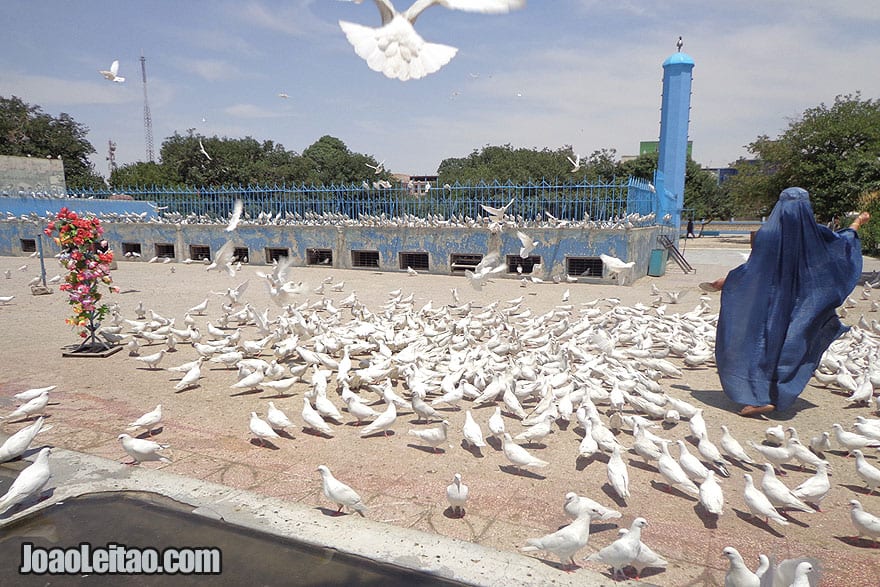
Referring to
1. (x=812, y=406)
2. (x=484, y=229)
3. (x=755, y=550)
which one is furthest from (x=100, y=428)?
(x=484, y=229)

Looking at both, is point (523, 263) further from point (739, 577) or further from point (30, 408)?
point (739, 577)

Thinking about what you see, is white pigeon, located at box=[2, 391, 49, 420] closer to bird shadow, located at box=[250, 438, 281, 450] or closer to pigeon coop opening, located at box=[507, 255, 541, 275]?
bird shadow, located at box=[250, 438, 281, 450]

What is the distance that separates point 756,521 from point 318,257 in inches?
620

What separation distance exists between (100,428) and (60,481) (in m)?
1.06

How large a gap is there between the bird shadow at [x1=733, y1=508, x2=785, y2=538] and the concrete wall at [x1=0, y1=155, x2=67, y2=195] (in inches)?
1126

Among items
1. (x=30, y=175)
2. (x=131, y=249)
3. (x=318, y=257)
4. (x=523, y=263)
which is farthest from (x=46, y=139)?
(x=523, y=263)

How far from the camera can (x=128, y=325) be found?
28.0ft

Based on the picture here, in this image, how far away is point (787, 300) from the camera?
4812 millimetres

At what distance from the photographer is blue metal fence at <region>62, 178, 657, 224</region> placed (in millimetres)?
14523

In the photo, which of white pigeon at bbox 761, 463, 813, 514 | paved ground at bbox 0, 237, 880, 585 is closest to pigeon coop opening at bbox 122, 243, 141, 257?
paved ground at bbox 0, 237, 880, 585

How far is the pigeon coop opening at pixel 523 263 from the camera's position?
47.2ft

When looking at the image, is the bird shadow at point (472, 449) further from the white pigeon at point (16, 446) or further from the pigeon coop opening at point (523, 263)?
the pigeon coop opening at point (523, 263)

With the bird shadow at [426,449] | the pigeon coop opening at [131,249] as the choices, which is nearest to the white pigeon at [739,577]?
the bird shadow at [426,449]

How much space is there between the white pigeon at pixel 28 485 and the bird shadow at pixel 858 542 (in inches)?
191
